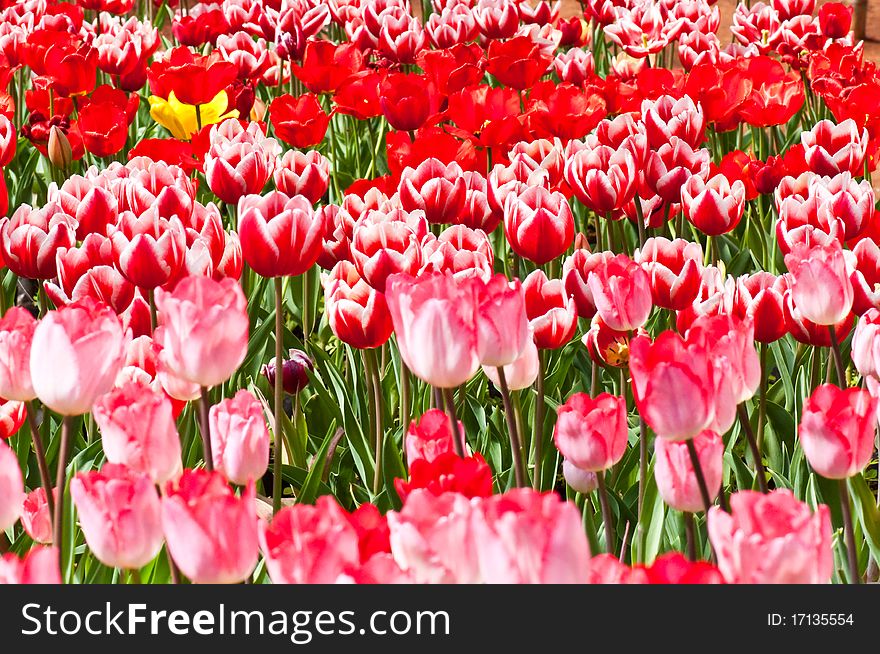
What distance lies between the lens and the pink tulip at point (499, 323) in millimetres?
1185

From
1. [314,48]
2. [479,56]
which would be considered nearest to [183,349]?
[314,48]

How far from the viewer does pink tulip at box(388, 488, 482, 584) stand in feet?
2.71

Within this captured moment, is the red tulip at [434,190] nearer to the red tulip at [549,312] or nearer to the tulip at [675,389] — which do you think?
the red tulip at [549,312]

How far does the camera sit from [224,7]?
4316 millimetres

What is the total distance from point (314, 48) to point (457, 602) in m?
2.77

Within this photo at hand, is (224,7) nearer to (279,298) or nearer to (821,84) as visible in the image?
(821,84)

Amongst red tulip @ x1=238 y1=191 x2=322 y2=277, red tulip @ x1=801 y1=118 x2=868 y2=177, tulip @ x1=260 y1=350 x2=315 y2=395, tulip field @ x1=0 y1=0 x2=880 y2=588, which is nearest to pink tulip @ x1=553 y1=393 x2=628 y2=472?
tulip field @ x1=0 y1=0 x2=880 y2=588

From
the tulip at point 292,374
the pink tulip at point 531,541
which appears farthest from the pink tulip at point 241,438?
the tulip at point 292,374

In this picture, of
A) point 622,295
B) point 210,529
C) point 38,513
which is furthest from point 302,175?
point 210,529

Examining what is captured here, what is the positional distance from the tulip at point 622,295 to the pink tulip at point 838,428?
416mm

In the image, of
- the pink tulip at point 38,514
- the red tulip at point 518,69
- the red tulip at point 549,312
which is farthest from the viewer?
the red tulip at point 518,69

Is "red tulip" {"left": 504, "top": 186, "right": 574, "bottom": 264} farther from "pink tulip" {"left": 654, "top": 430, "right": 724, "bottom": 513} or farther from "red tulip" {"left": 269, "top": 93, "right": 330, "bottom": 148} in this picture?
"red tulip" {"left": 269, "top": 93, "right": 330, "bottom": 148}

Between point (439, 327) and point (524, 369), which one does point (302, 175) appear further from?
point (439, 327)

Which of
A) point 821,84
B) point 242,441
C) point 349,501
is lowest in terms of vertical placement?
point 242,441
